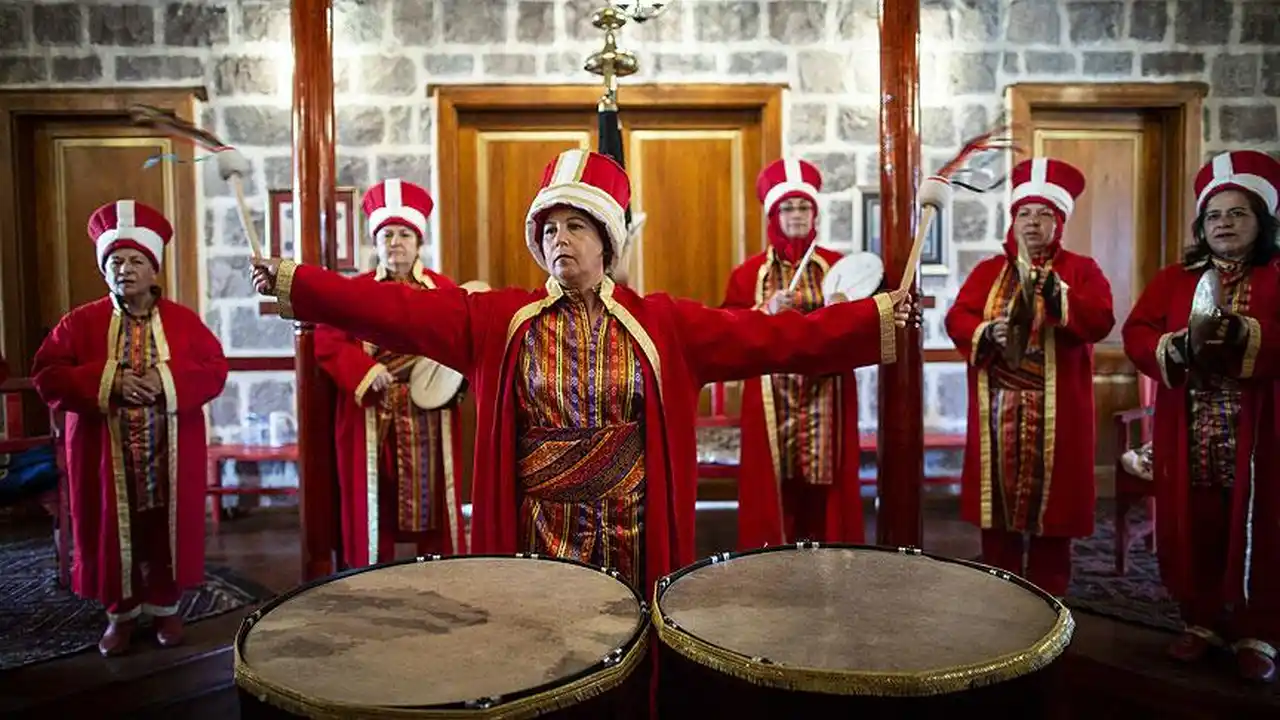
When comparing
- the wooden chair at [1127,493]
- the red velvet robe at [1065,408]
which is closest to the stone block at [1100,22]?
the wooden chair at [1127,493]

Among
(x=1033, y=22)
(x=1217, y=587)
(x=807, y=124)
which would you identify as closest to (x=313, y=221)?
(x=1217, y=587)

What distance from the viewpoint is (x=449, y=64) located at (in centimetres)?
453

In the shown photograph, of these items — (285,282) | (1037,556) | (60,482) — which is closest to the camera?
(285,282)

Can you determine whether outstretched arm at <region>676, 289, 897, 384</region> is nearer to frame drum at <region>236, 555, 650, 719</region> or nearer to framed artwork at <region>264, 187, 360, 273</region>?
frame drum at <region>236, 555, 650, 719</region>

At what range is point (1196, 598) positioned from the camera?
2529mm

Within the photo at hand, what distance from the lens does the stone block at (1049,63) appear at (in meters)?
4.60

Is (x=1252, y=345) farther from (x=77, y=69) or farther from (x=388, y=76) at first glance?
(x=77, y=69)

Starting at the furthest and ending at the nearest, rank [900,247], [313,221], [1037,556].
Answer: [1037,556]
[313,221]
[900,247]

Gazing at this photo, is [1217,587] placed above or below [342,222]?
below

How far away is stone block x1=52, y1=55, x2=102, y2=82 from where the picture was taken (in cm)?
446

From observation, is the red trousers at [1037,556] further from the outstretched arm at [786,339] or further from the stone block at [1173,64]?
the stone block at [1173,64]

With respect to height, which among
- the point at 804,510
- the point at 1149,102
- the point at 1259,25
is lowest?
the point at 804,510

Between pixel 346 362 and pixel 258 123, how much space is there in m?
2.44

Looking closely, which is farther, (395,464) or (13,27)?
(13,27)
